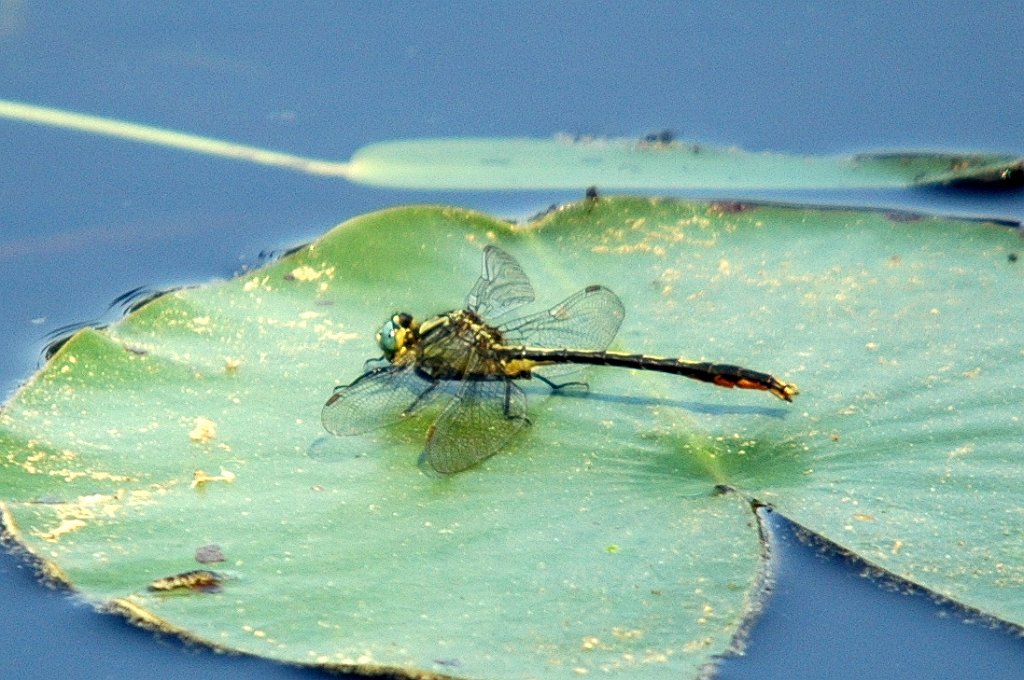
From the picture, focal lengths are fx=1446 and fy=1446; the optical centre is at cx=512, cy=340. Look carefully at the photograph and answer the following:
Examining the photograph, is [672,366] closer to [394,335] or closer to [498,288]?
[498,288]

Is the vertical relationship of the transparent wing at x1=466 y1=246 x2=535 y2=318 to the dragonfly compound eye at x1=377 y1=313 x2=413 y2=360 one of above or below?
above

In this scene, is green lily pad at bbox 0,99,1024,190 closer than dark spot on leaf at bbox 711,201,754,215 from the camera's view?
No

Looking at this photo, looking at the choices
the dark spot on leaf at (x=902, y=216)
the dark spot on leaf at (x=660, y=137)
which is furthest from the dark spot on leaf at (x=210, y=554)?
the dark spot on leaf at (x=660, y=137)

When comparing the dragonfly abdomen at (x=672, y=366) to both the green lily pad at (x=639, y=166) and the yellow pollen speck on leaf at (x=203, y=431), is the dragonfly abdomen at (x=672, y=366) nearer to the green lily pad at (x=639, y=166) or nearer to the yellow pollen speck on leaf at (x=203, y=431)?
the yellow pollen speck on leaf at (x=203, y=431)

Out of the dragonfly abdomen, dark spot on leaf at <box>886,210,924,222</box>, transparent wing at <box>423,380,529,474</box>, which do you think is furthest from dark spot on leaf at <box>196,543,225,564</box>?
dark spot on leaf at <box>886,210,924,222</box>

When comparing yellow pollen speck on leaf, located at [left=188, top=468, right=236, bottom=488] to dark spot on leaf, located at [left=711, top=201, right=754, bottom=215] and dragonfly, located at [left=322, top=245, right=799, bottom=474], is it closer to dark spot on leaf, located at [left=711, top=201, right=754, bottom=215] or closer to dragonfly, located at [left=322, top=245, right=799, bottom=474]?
dragonfly, located at [left=322, top=245, right=799, bottom=474]
